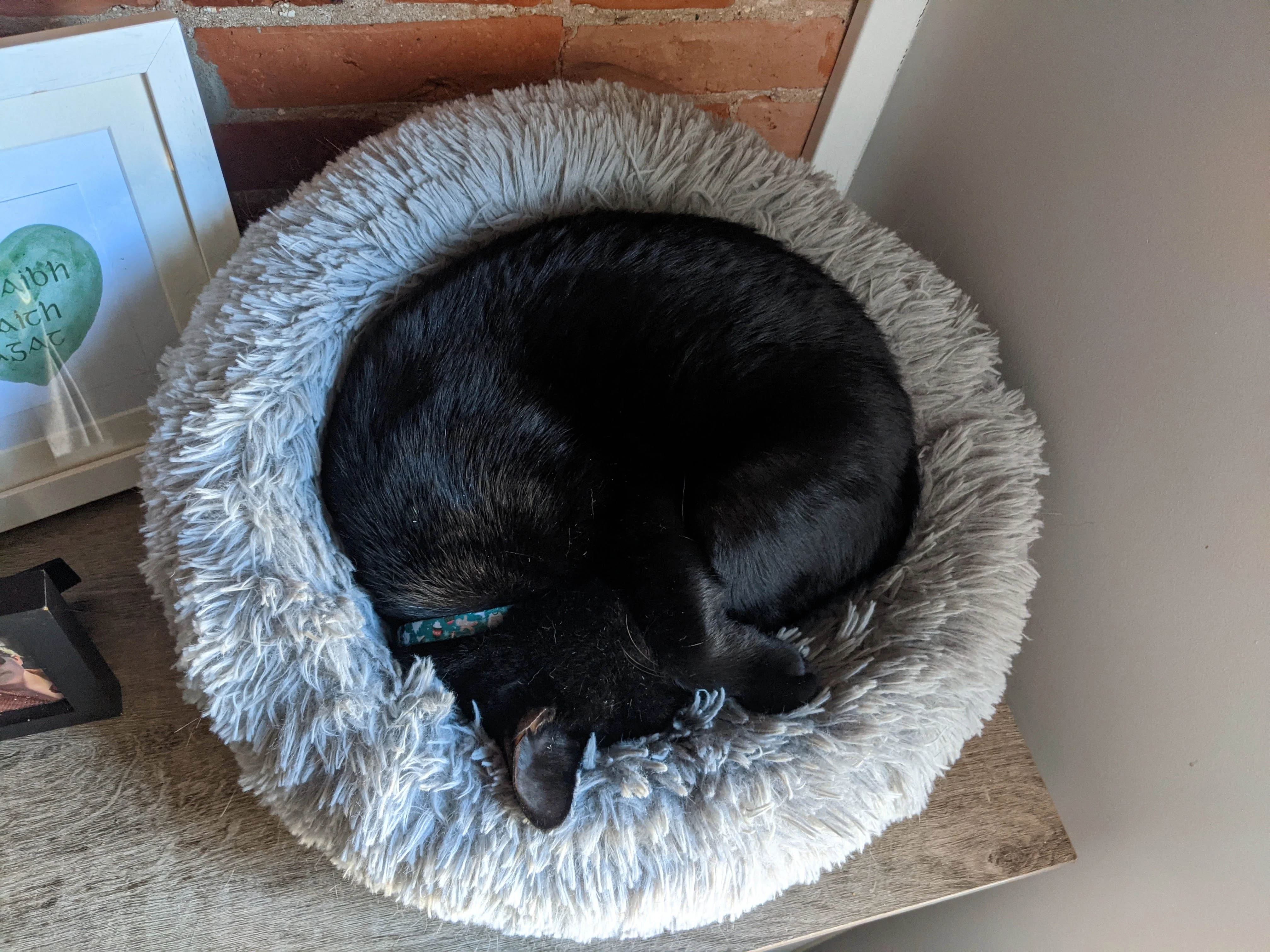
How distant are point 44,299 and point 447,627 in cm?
51

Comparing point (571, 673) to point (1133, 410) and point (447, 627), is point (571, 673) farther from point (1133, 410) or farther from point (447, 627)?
point (1133, 410)

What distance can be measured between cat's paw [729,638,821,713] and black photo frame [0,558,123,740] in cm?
59

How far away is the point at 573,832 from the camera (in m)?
0.67

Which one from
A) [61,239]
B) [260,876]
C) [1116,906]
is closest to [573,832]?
[260,876]

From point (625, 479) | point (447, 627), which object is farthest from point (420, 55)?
point (447, 627)

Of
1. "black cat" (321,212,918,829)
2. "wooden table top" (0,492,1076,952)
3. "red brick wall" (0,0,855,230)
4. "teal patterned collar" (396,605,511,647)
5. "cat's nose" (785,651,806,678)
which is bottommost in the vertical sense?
"wooden table top" (0,492,1076,952)

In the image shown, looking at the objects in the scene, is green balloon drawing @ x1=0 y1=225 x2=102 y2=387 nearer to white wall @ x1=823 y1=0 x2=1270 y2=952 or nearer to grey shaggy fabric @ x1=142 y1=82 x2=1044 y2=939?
grey shaggy fabric @ x1=142 y1=82 x2=1044 y2=939

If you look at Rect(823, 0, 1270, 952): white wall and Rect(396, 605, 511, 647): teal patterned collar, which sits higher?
Rect(823, 0, 1270, 952): white wall

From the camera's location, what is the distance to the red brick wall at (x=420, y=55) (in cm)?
84

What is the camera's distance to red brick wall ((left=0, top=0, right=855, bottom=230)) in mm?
837

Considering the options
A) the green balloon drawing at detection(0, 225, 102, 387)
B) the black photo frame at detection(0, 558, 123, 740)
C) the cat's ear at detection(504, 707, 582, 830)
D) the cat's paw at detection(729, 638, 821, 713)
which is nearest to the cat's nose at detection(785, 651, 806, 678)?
the cat's paw at detection(729, 638, 821, 713)

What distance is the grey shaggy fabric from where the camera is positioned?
26.2 inches

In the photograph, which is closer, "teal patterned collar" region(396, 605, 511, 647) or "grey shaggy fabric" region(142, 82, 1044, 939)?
"grey shaggy fabric" region(142, 82, 1044, 939)

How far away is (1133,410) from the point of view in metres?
0.79
